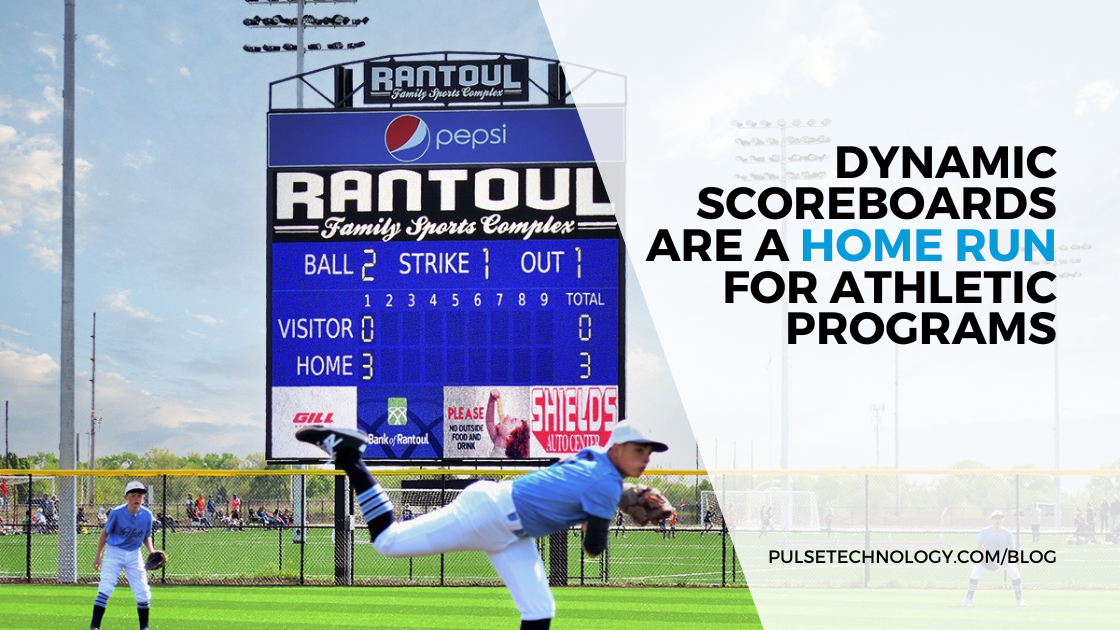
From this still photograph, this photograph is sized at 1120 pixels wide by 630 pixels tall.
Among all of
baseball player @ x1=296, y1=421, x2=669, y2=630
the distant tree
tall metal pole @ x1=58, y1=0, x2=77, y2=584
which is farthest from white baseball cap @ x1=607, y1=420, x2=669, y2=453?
the distant tree

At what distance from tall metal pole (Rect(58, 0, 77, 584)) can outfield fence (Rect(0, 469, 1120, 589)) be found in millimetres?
625

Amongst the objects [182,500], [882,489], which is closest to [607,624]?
[882,489]

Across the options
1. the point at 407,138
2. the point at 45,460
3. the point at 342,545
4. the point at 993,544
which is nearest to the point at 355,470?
the point at 993,544

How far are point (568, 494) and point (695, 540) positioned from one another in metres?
35.5

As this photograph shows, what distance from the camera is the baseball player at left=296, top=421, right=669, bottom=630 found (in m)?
6.80

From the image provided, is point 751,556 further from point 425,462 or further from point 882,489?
point 882,489

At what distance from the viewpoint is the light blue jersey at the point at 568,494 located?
6.78m

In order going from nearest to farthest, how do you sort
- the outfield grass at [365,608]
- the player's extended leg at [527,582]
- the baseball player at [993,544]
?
the player's extended leg at [527,582] < the outfield grass at [365,608] < the baseball player at [993,544]

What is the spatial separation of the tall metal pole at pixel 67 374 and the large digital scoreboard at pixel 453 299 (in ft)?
16.4

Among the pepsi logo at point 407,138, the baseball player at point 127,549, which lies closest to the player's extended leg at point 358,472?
the baseball player at point 127,549

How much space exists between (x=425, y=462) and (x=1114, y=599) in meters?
11.3

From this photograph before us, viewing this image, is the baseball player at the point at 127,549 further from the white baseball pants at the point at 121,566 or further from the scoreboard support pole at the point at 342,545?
the scoreboard support pole at the point at 342,545

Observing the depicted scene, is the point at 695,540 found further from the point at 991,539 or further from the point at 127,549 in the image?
the point at 127,549

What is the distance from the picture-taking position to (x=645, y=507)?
7.41m
